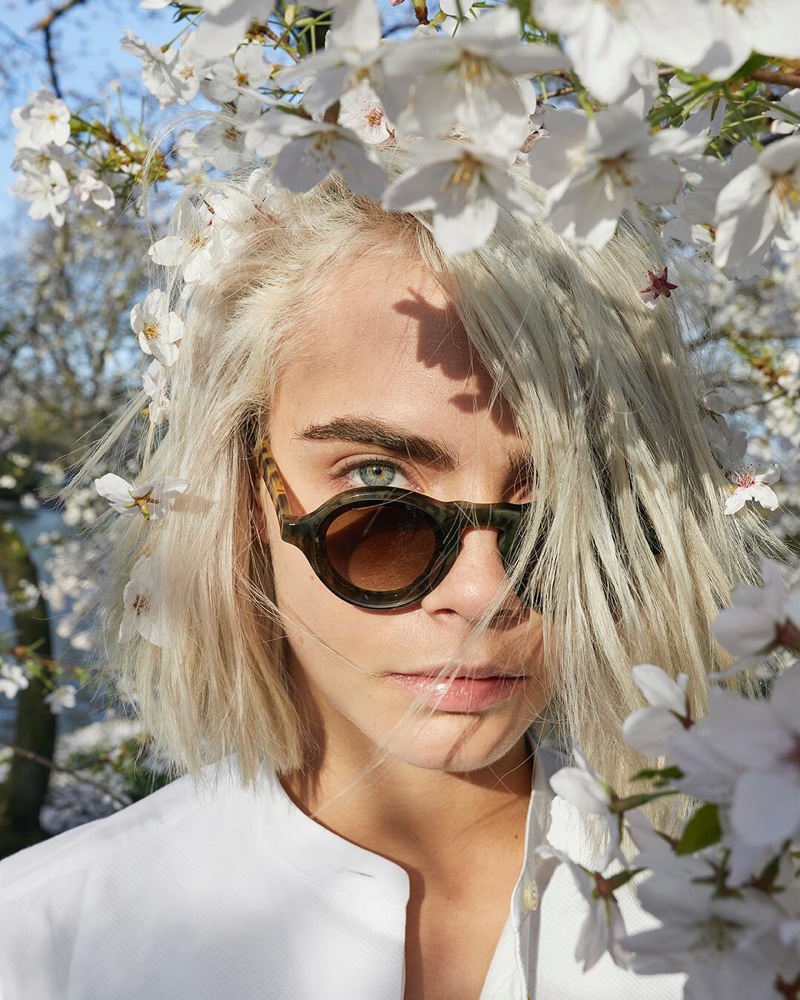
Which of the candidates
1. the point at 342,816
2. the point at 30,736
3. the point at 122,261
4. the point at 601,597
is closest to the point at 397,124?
the point at 601,597

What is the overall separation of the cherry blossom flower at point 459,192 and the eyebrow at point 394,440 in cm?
68

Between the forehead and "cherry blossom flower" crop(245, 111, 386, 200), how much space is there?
621 mm

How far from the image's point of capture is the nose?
1229mm

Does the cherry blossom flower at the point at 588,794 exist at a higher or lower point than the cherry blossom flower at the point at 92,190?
lower

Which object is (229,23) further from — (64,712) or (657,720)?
(64,712)

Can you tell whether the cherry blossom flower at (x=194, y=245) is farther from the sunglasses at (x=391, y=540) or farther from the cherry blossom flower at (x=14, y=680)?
the cherry blossom flower at (x=14, y=680)

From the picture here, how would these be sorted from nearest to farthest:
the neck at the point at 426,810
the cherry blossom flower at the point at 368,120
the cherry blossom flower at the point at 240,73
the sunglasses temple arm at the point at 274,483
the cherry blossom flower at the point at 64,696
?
the cherry blossom flower at the point at 240,73 → the cherry blossom flower at the point at 368,120 → the sunglasses temple arm at the point at 274,483 → the neck at the point at 426,810 → the cherry blossom flower at the point at 64,696

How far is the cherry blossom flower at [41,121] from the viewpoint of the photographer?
1.74 meters

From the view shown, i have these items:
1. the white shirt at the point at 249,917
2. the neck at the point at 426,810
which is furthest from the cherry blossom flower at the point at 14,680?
the neck at the point at 426,810

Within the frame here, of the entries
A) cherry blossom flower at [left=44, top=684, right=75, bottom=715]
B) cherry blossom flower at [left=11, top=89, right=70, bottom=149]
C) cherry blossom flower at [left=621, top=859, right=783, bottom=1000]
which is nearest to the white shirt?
cherry blossom flower at [left=621, top=859, right=783, bottom=1000]

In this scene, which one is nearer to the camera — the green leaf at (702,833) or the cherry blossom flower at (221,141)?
the green leaf at (702,833)

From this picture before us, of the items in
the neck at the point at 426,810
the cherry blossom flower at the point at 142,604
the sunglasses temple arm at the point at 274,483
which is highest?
the sunglasses temple arm at the point at 274,483

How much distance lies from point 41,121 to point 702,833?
183 cm

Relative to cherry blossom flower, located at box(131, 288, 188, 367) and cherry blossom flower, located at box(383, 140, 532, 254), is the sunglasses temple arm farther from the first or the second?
cherry blossom flower, located at box(383, 140, 532, 254)
